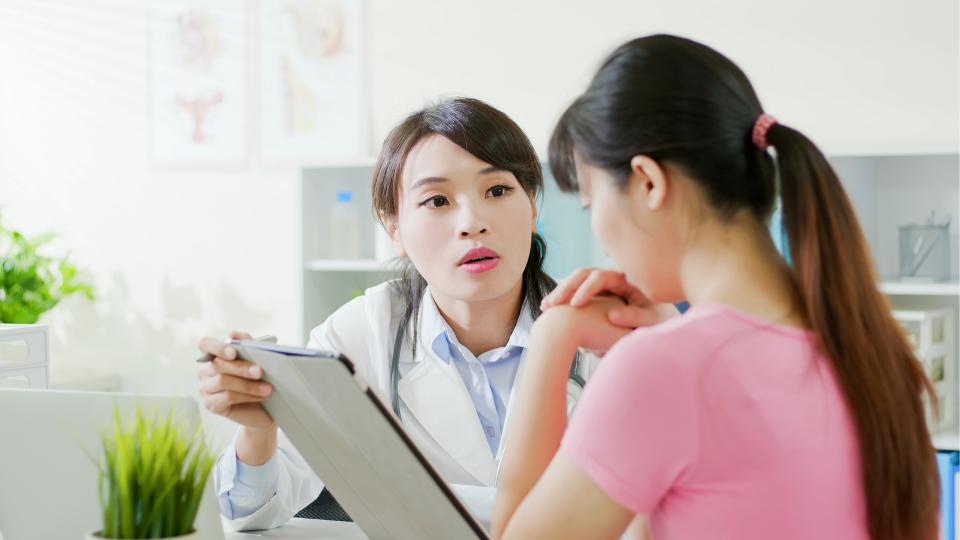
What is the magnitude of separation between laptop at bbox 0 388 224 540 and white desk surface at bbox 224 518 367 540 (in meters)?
0.22

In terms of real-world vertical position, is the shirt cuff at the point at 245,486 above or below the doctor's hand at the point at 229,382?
below

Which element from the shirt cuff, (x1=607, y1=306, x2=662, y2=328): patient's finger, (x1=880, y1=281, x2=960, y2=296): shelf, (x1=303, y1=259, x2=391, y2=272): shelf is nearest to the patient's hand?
(x1=607, y1=306, x2=662, y2=328): patient's finger

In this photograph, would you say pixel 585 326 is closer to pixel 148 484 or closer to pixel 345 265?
pixel 148 484

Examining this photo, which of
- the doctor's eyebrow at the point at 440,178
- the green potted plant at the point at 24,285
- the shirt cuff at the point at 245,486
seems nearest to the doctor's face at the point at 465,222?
the doctor's eyebrow at the point at 440,178

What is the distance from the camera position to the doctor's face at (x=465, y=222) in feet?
5.39

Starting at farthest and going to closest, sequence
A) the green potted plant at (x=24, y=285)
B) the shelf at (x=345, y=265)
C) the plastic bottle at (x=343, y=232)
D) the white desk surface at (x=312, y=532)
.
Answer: the green potted plant at (x=24, y=285) < the plastic bottle at (x=343, y=232) < the shelf at (x=345, y=265) < the white desk surface at (x=312, y=532)

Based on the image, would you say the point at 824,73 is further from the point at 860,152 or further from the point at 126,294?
the point at 126,294

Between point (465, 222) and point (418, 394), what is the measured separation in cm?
29

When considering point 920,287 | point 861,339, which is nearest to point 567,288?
point 861,339

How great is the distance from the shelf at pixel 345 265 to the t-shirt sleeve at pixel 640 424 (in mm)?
1988

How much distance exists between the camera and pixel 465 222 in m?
1.64

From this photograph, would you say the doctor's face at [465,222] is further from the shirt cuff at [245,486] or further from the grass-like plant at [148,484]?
the grass-like plant at [148,484]

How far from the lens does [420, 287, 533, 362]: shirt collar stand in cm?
171

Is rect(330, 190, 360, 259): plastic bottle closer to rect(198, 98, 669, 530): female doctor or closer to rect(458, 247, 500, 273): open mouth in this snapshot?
rect(198, 98, 669, 530): female doctor
